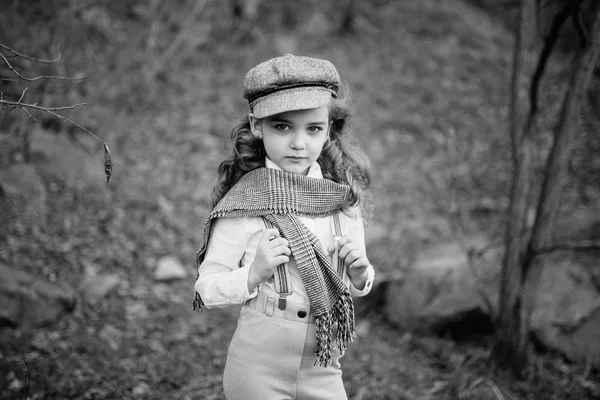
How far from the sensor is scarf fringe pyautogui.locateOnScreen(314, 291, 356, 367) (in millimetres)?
1855

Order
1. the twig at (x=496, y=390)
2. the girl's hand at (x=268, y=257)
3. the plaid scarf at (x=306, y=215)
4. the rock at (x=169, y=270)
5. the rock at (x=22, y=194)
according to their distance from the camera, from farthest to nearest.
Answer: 1. the rock at (x=169, y=270)
2. the rock at (x=22, y=194)
3. the twig at (x=496, y=390)
4. the plaid scarf at (x=306, y=215)
5. the girl's hand at (x=268, y=257)

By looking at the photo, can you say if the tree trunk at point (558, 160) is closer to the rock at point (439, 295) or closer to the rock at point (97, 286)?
the rock at point (439, 295)

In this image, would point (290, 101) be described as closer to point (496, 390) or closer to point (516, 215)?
point (516, 215)

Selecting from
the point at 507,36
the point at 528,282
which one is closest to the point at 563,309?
the point at 528,282

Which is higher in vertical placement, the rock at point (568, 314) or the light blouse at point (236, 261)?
the light blouse at point (236, 261)

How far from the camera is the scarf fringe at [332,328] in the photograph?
186 cm

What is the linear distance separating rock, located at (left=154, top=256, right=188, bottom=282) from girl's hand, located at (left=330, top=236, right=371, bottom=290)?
262cm

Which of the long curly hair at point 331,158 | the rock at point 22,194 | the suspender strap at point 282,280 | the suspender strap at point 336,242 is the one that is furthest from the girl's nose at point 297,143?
the rock at point 22,194

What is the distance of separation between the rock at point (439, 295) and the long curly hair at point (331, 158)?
73.5 inches

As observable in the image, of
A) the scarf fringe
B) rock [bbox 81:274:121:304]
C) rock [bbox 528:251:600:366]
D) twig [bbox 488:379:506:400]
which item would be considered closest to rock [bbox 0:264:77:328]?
rock [bbox 81:274:121:304]

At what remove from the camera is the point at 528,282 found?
308 centimetres

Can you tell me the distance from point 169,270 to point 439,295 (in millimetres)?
2411

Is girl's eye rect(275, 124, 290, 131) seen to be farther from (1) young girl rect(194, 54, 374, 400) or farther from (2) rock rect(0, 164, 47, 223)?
(2) rock rect(0, 164, 47, 223)

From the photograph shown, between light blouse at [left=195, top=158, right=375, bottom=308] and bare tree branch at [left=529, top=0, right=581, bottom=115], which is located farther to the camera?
bare tree branch at [left=529, top=0, right=581, bottom=115]
